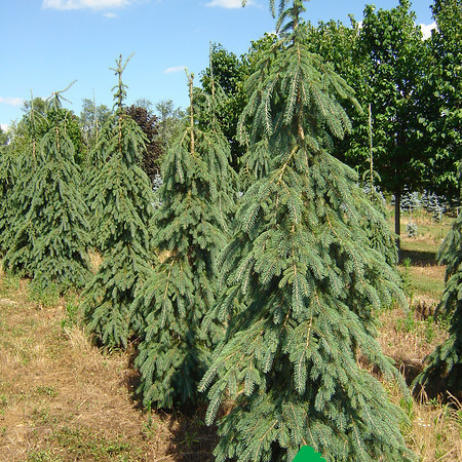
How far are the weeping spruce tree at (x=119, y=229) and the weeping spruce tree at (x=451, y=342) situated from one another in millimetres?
4552

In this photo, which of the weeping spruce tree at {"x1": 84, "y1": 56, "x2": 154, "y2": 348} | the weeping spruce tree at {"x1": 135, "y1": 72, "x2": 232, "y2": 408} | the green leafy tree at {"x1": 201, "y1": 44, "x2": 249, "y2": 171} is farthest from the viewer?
the green leafy tree at {"x1": 201, "y1": 44, "x2": 249, "y2": 171}

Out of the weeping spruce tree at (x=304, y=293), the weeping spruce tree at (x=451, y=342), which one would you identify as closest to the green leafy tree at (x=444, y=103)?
the weeping spruce tree at (x=451, y=342)

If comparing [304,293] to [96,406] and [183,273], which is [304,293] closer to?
[183,273]

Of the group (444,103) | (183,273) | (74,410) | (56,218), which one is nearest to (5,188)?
(56,218)

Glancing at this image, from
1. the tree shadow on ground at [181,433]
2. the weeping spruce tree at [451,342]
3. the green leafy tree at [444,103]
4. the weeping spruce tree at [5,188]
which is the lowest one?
the tree shadow on ground at [181,433]

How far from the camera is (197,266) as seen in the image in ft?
19.5

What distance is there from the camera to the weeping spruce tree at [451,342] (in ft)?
17.7

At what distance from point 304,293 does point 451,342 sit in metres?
3.53

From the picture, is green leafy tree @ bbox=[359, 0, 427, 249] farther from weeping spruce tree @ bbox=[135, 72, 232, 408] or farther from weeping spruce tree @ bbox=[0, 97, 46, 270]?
weeping spruce tree @ bbox=[0, 97, 46, 270]

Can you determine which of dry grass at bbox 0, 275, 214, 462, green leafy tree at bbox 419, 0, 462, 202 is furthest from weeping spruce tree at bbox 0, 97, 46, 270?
green leafy tree at bbox 419, 0, 462, 202

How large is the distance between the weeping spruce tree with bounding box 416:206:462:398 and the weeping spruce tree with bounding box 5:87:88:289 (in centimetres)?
823

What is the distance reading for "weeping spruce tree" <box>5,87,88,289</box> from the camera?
10711 millimetres

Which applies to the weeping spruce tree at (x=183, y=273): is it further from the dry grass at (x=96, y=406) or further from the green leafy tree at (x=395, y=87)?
the green leafy tree at (x=395, y=87)

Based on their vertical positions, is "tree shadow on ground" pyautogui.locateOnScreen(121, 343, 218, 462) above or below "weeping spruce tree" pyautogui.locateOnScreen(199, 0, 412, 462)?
below
